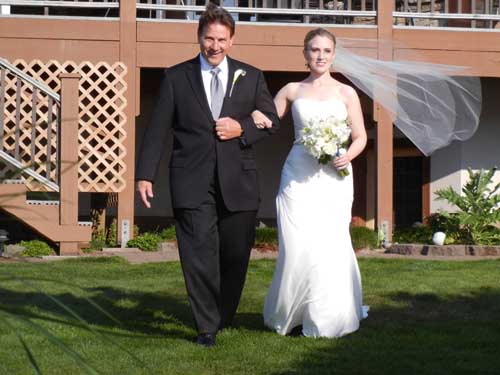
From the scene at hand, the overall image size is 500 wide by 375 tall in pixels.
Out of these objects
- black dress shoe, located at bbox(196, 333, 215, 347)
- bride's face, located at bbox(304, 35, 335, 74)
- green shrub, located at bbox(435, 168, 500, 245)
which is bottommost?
black dress shoe, located at bbox(196, 333, 215, 347)

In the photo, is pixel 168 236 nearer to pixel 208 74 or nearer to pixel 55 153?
pixel 55 153

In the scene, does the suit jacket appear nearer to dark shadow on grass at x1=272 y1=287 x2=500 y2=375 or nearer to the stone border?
dark shadow on grass at x1=272 y1=287 x2=500 y2=375

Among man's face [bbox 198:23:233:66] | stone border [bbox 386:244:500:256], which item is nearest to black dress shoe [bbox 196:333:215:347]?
man's face [bbox 198:23:233:66]

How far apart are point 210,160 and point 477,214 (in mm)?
7611

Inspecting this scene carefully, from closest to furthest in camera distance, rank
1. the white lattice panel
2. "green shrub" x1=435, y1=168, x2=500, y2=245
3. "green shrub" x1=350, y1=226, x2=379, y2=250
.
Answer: the white lattice panel → "green shrub" x1=435, y1=168, x2=500, y2=245 → "green shrub" x1=350, y1=226, x2=379, y2=250

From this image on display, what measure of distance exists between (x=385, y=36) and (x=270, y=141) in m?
3.08

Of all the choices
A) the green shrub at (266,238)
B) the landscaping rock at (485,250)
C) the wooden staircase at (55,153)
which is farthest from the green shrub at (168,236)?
the landscaping rock at (485,250)

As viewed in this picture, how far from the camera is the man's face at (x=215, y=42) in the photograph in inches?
227

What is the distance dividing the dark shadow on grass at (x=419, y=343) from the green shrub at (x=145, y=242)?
5247 millimetres

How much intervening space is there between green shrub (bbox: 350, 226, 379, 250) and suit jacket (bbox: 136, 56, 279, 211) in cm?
684

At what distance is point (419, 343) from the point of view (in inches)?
230

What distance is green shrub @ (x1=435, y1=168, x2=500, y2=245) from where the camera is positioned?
12.6m

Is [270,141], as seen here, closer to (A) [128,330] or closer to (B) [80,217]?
(B) [80,217]

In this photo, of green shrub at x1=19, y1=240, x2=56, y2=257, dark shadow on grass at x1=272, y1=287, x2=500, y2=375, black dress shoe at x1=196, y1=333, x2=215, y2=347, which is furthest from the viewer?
green shrub at x1=19, y1=240, x2=56, y2=257
